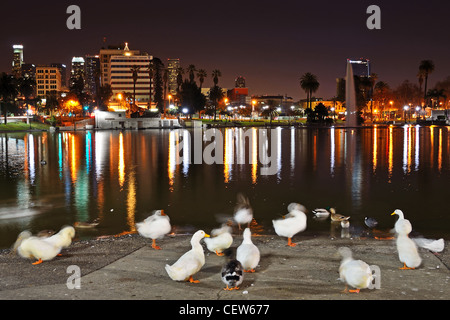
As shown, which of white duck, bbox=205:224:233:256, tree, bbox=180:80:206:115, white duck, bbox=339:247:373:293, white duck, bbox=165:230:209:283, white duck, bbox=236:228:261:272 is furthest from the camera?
tree, bbox=180:80:206:115

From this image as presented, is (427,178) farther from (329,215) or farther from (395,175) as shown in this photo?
(329,215)

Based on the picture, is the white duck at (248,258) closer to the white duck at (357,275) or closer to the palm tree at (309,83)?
the white duck at (357,275)

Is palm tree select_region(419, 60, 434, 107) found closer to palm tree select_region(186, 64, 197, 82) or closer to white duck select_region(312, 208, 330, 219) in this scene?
palm tree select_region(186, 64, 197, 82)

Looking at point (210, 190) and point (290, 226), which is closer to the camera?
point (290, 226)

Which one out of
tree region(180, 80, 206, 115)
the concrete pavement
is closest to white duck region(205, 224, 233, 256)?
the concrete pavement

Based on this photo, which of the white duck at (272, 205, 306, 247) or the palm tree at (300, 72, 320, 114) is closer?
the white duck at (272, 205, 306, 247)

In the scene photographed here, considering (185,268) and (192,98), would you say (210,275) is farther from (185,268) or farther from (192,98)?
(192,98)

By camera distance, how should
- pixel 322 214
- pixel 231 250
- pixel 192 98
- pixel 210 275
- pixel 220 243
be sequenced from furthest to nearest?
1. pixel 192 98
2. pixel 322 214
3. pixel 231 250
4. pixel 220 243
5. pixel 210 275

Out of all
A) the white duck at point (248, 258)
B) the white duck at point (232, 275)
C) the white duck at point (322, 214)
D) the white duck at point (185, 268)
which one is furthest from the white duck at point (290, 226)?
the white duck at point (322, 214)

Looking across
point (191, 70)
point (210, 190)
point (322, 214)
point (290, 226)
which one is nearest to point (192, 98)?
point (191, 70)

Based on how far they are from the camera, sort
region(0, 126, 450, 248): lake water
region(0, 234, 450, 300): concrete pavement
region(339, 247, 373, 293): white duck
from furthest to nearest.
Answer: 1. region(0, 126, 450, 248): lake water
2. region(0, 234, 450, 300): concrete pavement
3. region(339, 247, 373, 293): white duck
